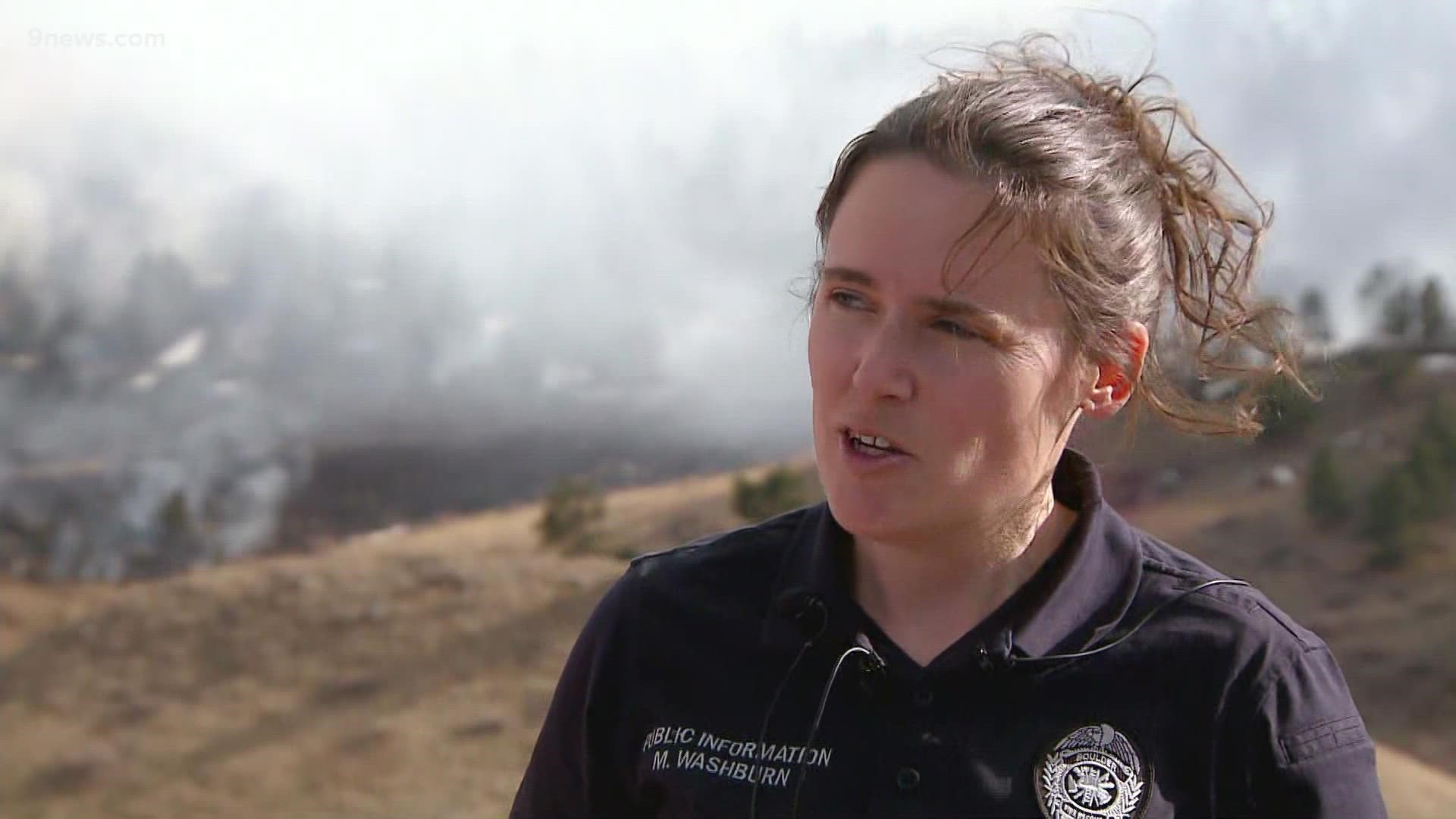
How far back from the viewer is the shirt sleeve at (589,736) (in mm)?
1377

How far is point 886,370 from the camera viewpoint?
1244 millimetres

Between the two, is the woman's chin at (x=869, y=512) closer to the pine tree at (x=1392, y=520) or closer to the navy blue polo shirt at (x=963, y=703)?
the navy blue polo shirt at (x=963, y=703)

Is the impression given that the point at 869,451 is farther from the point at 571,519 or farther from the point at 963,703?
the point at 571,519

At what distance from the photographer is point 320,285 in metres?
6.79

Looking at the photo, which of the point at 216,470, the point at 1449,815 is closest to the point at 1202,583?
the point at 1449,815

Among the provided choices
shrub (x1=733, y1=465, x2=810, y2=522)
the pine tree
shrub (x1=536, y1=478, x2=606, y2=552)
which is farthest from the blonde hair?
the pine tree

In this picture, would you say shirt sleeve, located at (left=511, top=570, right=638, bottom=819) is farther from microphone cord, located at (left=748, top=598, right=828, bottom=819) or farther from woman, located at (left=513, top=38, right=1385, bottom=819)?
microphone cord, located at (left=748, top=598, right=828, bottom=819)

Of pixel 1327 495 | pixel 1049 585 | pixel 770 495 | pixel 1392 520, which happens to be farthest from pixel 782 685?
pixel 1327 495

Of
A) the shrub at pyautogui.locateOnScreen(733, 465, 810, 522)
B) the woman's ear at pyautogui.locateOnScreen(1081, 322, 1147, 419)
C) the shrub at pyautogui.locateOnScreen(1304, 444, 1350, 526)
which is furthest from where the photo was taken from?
the shrub at pyautogui.locateOnScreen(1304, 444, 1350, 526)

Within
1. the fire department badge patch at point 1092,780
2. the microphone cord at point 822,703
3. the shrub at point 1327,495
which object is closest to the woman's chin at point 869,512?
the microphone cord at point 822,703

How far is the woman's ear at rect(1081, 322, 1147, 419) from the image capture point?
1411 millimetres

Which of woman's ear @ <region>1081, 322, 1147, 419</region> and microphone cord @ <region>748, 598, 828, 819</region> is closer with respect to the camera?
microphone cord @ <region>748, 598, 828, 819</region>

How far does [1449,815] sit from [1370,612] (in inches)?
77.4

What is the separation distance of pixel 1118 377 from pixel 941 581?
271mm
